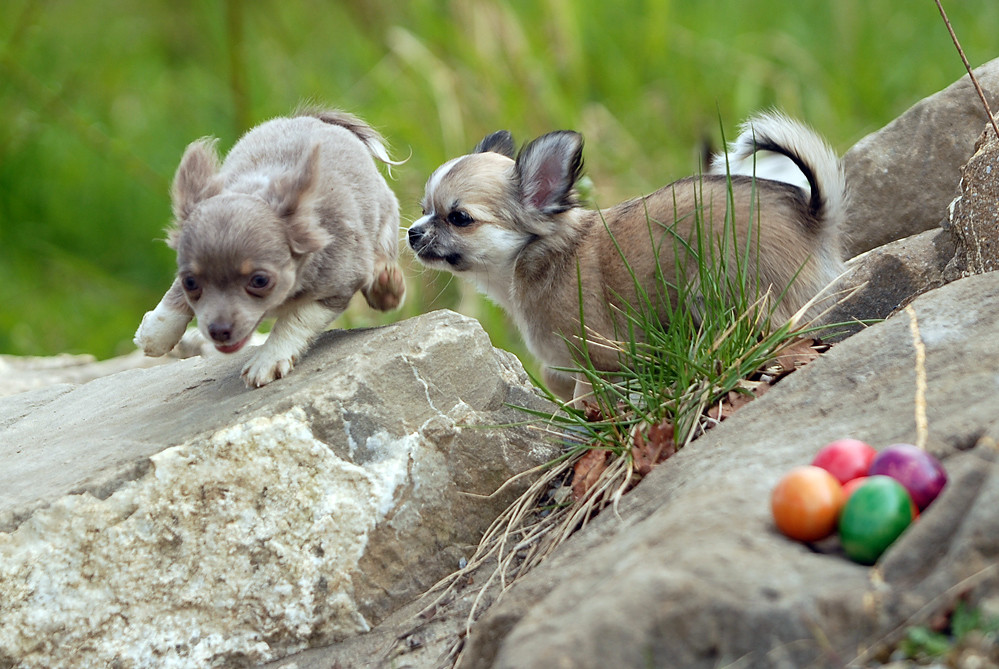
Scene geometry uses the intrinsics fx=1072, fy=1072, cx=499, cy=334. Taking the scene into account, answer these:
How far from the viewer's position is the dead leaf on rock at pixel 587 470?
3.33m

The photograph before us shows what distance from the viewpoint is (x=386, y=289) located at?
4504 mm

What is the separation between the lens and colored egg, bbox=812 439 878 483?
7.66ft

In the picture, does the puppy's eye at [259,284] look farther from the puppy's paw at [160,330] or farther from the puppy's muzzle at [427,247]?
the puppy's muzzle at [427,247]

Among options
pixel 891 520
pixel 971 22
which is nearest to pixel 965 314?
pixel 891 520

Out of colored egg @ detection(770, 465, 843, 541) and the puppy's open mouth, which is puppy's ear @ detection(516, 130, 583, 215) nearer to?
the puppy's open mouth

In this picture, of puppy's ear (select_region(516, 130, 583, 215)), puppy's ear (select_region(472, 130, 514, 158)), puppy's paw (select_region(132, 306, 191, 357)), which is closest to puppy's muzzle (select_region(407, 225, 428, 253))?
puppy's ear (select_region(516, 130, 583, 215))

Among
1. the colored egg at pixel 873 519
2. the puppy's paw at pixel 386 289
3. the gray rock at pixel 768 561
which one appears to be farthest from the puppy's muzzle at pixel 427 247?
the colored egg at pixel 873 519

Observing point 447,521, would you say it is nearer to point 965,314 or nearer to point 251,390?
point 251,390

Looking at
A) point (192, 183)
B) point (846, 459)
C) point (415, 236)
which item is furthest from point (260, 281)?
point (846, 459)

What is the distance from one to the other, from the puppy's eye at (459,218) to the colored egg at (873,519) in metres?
2.65

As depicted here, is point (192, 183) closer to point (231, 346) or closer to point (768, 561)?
point (231, 346)

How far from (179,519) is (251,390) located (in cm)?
70

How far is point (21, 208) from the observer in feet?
33.6

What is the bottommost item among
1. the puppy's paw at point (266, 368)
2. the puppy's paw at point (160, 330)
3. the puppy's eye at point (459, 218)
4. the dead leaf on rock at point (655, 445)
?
the dead leaf on rock at point (655, 445)
